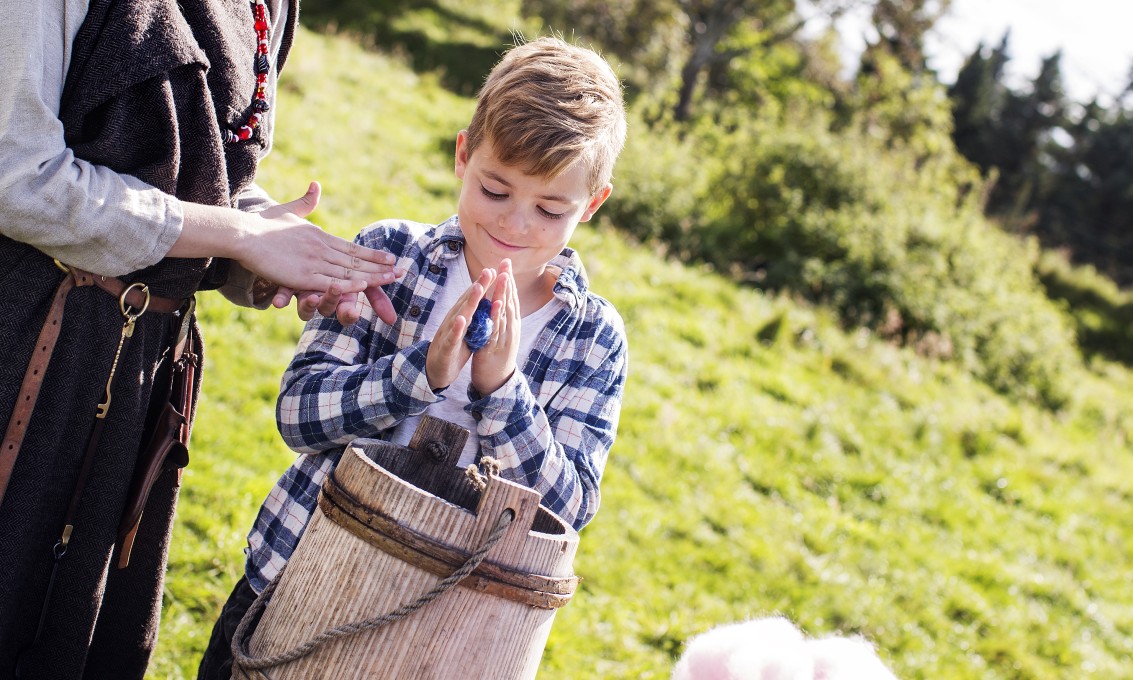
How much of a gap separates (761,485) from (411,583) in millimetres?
5505

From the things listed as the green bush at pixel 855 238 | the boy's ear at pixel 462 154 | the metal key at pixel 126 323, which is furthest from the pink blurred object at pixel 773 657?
the green bush at pixel 855 238

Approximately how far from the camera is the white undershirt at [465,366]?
2061 mm

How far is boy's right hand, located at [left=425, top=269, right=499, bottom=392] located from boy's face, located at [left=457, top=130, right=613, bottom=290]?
255 millimetres

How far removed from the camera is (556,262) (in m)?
2.28

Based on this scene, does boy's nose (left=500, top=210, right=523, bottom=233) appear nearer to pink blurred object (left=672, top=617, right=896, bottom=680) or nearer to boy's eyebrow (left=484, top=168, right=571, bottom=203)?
boy's eyebrow (left=484, top=168, right=571, bottom=203)

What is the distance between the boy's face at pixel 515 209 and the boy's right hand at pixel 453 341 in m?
0.26

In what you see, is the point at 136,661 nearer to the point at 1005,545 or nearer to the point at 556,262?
the point at 556,262

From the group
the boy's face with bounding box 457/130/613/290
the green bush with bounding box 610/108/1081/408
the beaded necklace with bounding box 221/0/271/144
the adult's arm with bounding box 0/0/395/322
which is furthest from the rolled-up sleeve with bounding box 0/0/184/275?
the green bush with bounding box 610/108/1081/408

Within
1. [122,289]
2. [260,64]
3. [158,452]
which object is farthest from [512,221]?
[158,452]

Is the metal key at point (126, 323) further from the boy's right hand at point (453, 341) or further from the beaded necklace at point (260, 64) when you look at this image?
the boy's right hand at point (453, 341)

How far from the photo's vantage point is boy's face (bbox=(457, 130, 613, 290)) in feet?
6.71

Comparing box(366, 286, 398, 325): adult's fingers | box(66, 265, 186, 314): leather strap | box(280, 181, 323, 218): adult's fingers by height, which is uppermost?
box(280, 181, 323, 218): adult's fingers

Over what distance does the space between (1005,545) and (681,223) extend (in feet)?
19.7

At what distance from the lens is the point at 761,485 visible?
6.84 meters
